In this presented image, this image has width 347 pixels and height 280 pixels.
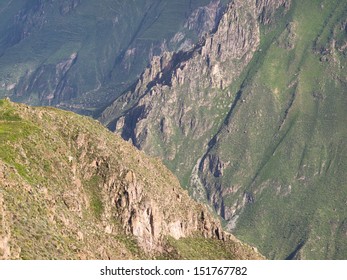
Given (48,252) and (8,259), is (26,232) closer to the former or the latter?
(48,252)
